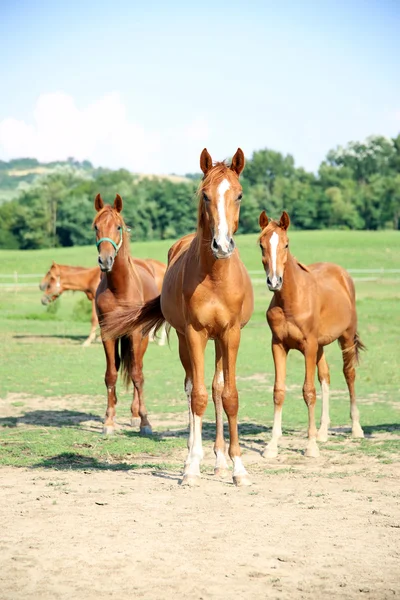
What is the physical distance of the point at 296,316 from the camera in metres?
9.23

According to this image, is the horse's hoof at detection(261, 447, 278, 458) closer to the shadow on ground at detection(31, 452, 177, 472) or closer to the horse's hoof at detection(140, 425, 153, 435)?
the shadow on ground at detection(31, 452, 177, 472)

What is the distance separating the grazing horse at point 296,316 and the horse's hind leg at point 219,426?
1146mm

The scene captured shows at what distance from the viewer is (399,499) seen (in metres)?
6.50

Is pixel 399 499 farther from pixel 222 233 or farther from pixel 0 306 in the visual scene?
pixel 0 306

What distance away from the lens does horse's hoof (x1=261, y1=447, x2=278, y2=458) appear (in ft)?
28.6

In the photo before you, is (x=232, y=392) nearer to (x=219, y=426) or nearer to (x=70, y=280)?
(x=219, y=426)

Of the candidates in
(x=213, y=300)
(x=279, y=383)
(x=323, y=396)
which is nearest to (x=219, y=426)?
(x=213, y=300)

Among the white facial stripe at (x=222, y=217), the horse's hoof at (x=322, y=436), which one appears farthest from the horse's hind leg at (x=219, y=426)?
the horse's hoof at (x=322, y=436)

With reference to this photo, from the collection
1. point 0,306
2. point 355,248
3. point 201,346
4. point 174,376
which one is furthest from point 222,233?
point 355,248

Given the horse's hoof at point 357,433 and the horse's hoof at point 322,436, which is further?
the horse's hoof at point 357,433

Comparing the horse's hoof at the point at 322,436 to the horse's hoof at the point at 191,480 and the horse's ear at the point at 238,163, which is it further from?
the horse's ear at the point at 238,163

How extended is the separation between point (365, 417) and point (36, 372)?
22.4 feet

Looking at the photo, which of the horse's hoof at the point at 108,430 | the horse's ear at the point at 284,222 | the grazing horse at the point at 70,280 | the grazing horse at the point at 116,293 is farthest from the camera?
the grazing horse at the point at 70,280

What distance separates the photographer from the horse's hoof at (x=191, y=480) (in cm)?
698
